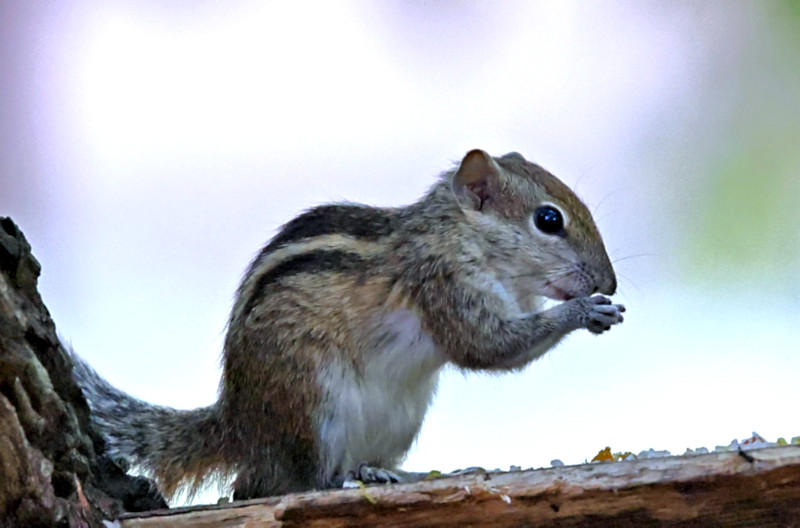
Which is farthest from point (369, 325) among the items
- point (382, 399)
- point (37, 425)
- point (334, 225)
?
point (37, 425)

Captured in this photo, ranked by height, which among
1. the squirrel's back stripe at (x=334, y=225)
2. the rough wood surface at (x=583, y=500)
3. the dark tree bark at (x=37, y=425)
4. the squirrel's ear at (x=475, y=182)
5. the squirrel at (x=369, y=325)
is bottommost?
the rough wood surface at (x=583, y=500)

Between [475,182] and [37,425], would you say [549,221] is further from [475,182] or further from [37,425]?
[37,425]

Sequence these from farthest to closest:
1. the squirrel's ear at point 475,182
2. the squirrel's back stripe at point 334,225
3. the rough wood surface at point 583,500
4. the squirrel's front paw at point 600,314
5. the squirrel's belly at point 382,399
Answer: the squirrel's ear at point 475,182
the squirrel's back stripe at point 334,225
the squirrel's front paw at point 600,314
the squirrel's belly at point 382,399
the rough wood surface at point 583,500

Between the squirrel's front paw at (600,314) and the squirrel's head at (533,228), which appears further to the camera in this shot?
the squirrel's head at (533,228)

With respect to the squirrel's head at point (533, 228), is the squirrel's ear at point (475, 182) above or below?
above

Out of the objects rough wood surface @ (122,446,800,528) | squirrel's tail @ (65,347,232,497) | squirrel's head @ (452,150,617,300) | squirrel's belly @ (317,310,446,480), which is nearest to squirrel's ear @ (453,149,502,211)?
squirrel's head @ (452,150,617,300)

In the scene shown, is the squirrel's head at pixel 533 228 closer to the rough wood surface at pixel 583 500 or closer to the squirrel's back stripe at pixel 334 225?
the squirrel's back stripe at pixel 334 225

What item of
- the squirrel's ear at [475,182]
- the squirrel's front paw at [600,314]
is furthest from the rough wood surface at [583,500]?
the squirrel's ear at [475,182]

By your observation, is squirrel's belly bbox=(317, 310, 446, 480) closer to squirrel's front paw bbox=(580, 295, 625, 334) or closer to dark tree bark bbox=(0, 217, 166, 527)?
squirrel's front paw bbox=(580, 295, 625, 334)

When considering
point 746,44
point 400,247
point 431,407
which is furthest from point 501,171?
point 746,44
